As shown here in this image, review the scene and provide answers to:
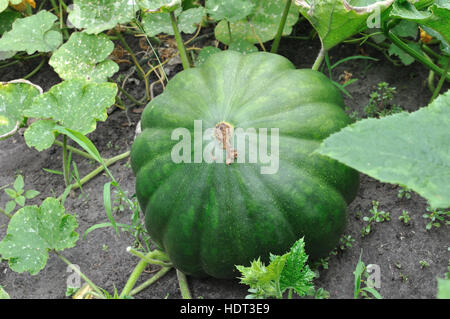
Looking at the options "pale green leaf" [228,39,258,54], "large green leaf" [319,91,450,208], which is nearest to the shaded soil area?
"pale green leaf" [228,39,258,54]

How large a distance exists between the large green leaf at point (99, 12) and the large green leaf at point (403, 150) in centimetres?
144

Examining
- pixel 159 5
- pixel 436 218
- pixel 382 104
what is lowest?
pixel 436 218

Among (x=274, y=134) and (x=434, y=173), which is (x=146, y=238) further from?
(x=434, y=173)

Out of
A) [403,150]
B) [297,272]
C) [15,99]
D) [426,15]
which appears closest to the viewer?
[403,150]

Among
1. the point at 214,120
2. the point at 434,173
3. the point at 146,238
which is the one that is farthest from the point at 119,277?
the point at 434,173

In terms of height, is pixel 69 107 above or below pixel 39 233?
above

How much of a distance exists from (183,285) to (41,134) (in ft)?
2.65

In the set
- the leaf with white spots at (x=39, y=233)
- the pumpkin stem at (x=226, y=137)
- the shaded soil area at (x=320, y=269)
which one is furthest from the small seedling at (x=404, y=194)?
the leaf with white spots at (x=39, y=233)

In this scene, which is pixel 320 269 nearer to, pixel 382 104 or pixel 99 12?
pixel 382 104

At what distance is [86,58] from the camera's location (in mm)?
2137

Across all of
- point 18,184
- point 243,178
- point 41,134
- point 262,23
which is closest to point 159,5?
point 262,23

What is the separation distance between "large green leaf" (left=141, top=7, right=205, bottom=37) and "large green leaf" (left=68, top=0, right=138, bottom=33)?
2.9 inches

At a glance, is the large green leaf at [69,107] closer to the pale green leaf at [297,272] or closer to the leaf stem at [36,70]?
the leaf stem at [36,70]

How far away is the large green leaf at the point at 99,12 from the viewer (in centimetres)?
214
